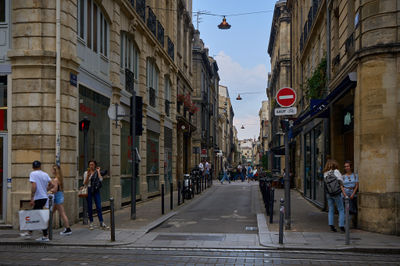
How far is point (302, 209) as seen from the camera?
667 inches

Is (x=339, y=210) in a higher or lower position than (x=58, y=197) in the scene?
lower

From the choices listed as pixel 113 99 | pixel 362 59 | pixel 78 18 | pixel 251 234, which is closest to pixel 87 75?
pixel 78 18

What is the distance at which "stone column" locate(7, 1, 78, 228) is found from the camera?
39.0 feet

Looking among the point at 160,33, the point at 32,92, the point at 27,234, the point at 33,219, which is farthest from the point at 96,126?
the point at 160,33

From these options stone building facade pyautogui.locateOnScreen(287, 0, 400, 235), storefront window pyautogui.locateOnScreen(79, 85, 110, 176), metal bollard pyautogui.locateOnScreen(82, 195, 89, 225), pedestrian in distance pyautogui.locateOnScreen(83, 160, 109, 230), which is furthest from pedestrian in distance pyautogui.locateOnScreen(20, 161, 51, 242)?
stone building facade pyautogui.locateOnScreen(287, 0, 400, 235)

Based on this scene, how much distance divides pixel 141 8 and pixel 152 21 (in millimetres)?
2278

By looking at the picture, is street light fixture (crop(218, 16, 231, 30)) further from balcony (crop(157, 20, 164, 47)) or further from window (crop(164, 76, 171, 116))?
window (crop(164, 76, 171, 116))

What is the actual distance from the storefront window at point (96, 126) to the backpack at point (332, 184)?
642cm

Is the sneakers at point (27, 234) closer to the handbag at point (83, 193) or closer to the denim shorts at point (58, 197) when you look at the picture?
the denim shorts at point (58, 197)

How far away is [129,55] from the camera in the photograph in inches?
760

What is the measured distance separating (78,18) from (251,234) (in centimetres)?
Answer: 760

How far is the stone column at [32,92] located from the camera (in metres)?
11.9

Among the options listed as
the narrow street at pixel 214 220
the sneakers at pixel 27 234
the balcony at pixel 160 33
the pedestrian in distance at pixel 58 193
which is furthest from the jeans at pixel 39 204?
the balcony at pixel 160 33

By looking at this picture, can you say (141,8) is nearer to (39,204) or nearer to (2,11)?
(2,11)
